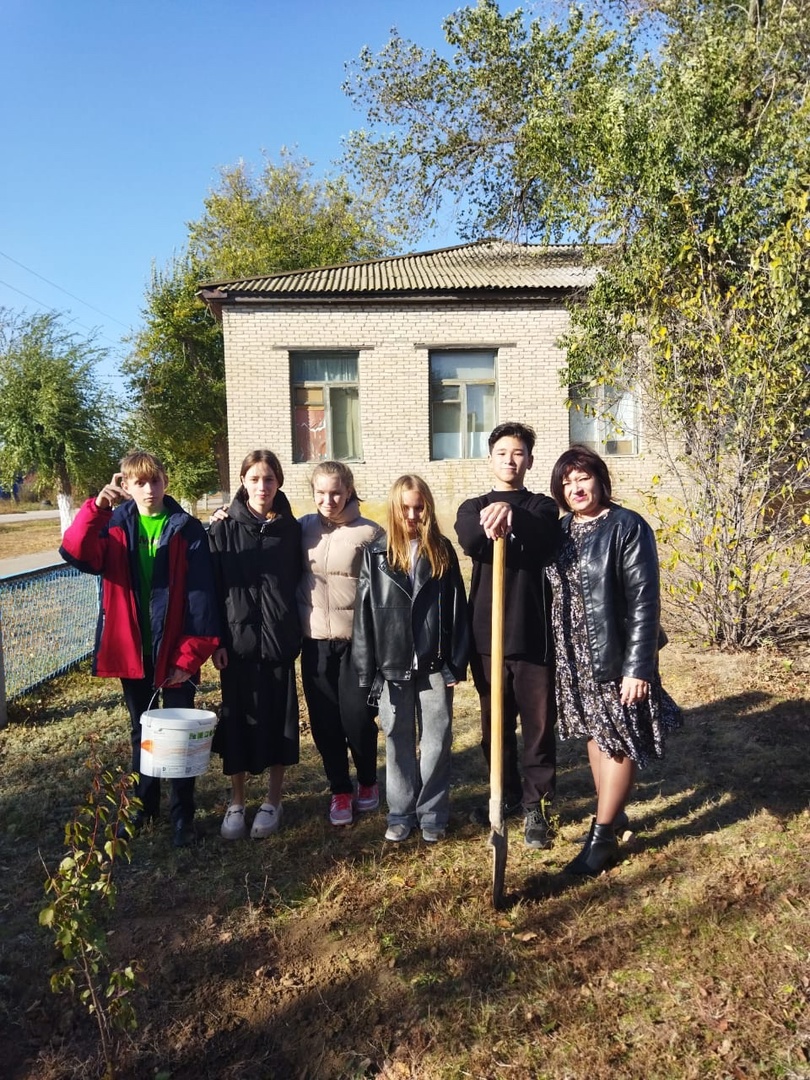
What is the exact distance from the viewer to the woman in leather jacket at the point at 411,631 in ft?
10.0

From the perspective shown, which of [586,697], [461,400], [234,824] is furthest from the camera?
[461,400]

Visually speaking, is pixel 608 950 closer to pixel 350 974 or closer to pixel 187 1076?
pixel 350 974

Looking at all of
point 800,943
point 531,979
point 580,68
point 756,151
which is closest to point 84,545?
point 531,979

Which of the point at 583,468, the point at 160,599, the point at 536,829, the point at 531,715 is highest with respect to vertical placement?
the point at 583,468

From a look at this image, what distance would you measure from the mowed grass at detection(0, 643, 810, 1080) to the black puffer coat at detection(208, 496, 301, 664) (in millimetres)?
930

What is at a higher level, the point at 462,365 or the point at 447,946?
the point at 462,365

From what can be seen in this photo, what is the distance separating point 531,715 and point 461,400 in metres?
9.69

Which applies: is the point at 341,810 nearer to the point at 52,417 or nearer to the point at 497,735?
the point at 497,735

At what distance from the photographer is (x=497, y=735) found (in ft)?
9.39

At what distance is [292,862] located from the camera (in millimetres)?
3186

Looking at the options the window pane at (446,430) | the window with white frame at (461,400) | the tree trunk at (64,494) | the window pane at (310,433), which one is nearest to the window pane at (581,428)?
the window with white frame at (461,400)

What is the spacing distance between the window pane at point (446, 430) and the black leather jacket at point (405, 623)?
30.8 feet

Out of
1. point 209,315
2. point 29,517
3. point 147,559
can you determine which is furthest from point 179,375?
point 147,559

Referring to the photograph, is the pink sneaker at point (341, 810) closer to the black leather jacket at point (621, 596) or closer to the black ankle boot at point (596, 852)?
the black ankle boot at point (596, 852)
